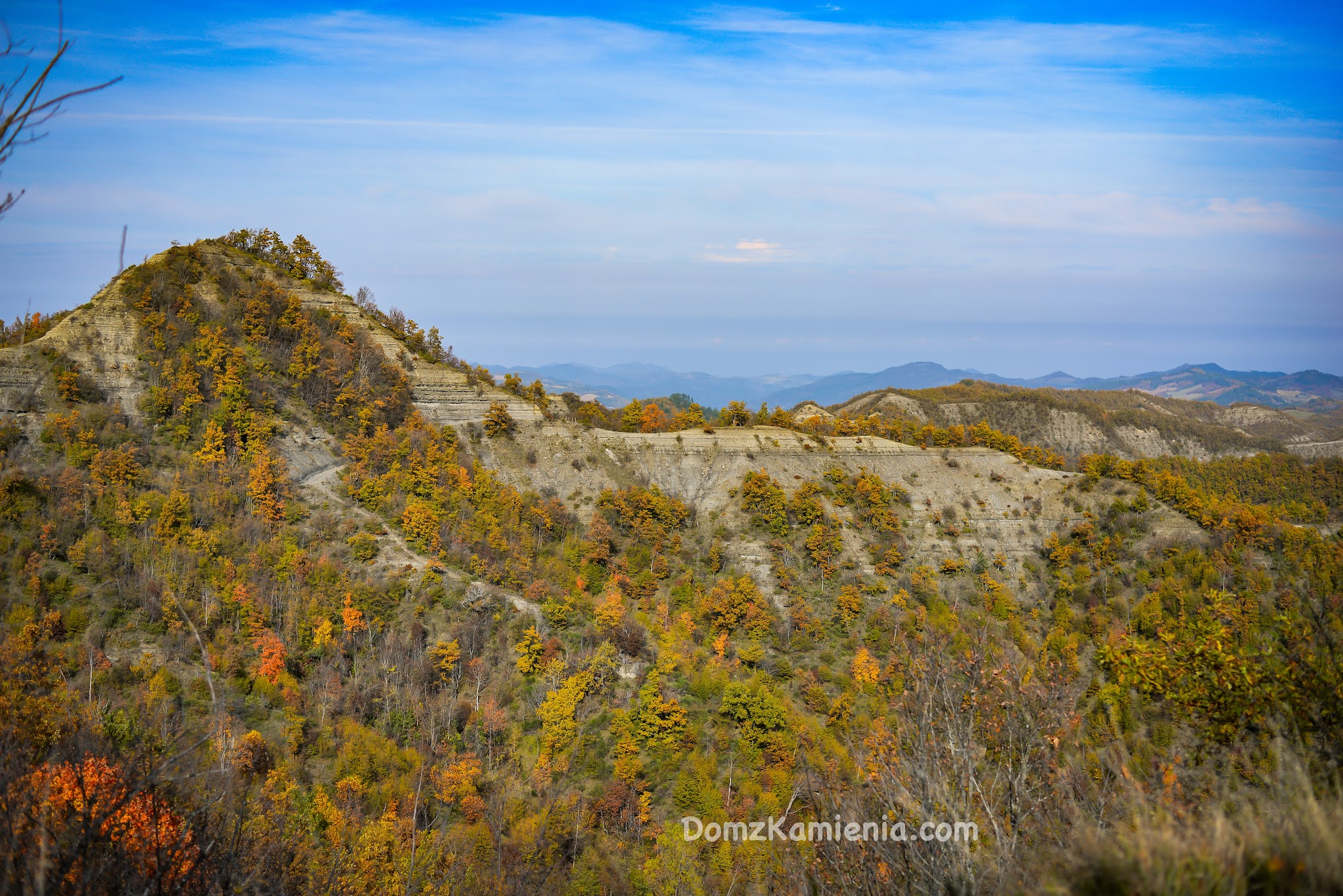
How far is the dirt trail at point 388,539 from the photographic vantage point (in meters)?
41.1

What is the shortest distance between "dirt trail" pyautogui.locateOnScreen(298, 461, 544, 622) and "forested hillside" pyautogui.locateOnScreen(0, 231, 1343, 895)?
0.27m

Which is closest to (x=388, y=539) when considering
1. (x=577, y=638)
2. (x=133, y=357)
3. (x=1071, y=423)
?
(x=577, y=638)

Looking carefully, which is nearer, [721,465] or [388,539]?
[388,539]

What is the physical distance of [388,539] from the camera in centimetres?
4256

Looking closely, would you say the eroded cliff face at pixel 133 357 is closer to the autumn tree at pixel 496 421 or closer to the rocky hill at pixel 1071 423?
the autumn tree at pixel 496 421

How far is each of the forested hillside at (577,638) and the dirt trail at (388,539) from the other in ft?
0.89

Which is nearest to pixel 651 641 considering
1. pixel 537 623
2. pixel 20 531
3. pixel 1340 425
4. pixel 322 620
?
pixel 537 623

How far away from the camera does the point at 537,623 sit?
131ft

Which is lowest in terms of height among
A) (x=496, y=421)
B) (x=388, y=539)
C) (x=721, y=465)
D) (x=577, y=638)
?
(x=577, y=638)

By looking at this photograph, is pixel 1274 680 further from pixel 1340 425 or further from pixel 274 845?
pixel 1340 425

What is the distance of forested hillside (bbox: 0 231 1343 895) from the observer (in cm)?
1016

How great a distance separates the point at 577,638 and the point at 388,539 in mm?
13646

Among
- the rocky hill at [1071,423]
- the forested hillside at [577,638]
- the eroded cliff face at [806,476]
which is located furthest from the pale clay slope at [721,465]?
the rocky hill at [1071,423]

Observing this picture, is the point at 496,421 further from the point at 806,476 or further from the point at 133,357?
the point at 806,476
